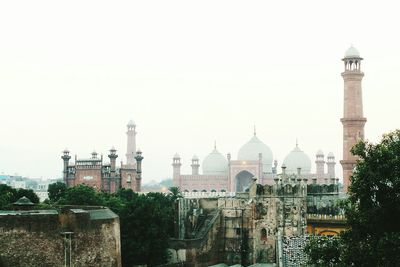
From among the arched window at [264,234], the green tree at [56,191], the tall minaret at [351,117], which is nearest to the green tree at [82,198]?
the green tree at [56,191]

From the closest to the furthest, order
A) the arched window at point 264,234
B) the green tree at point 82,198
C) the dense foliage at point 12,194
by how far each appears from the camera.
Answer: the arched window at point 264,234, the dense foliage at point 12,194, the green tree at point 82,198

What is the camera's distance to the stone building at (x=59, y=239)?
2205cm

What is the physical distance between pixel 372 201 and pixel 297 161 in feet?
220

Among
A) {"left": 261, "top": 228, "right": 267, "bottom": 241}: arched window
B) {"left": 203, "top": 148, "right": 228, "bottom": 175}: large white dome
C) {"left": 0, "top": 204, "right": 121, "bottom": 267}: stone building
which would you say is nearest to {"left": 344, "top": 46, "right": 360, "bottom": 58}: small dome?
{"left": 261, "top": 228, "right": 267, "bottom": 241}: arched window

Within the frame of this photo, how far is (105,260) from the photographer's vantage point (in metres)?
24.8

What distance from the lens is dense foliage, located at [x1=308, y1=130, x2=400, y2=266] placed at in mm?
17578

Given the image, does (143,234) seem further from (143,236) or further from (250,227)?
(250,227)

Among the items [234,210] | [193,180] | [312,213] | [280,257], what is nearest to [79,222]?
[280,257]

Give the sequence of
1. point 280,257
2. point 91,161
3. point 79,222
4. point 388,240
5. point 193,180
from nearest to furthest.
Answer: point 388,240 → point 79,222 → point 280,257 → point 91,161 → point 193,180

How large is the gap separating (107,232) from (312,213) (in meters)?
12.5

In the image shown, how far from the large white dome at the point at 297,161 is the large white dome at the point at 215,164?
26.6 ft

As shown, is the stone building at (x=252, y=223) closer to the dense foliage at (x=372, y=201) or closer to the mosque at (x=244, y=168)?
the dense foliage at (x=372, y=201)

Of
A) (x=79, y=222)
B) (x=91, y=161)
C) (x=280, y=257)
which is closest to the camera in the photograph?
(x=79, y=222)

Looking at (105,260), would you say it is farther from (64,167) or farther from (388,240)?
(64,167)
